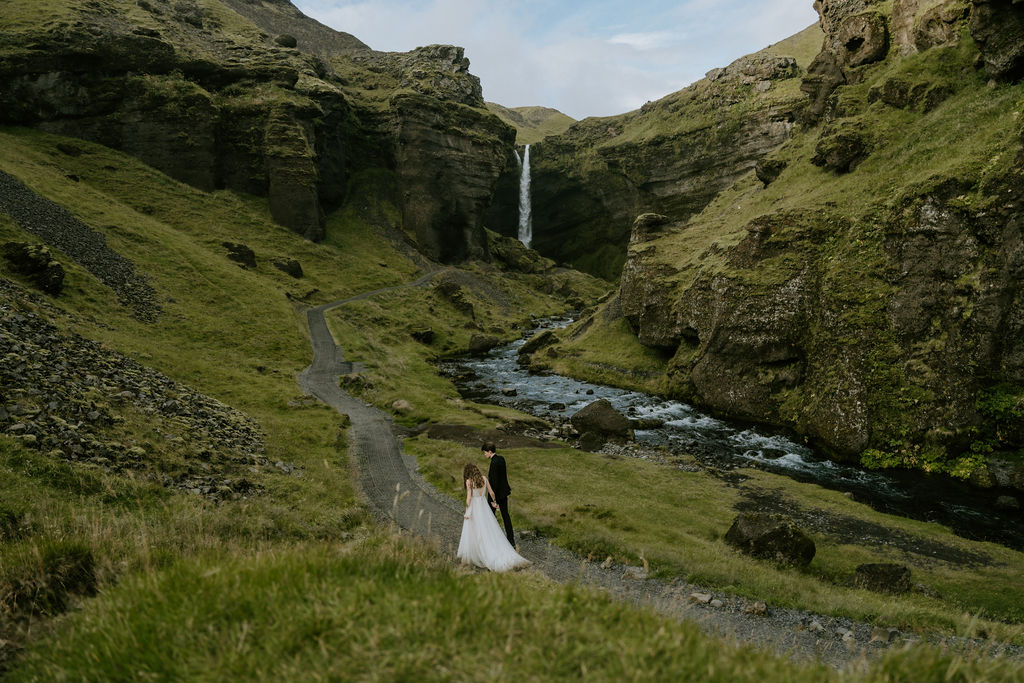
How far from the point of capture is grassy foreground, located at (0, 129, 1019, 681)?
3.91 meters

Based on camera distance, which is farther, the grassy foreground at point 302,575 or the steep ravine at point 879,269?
the steep ravine at point 879,269

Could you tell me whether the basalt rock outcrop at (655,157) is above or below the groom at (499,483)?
above

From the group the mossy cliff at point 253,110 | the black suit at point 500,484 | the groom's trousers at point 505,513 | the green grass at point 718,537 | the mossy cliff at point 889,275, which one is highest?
the mossy cliff at point 253,110

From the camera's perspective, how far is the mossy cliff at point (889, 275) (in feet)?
85.9

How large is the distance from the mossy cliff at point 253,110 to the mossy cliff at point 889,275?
253ft

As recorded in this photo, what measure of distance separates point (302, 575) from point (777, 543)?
53.9 ft

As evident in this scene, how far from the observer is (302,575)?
4895 millimetres

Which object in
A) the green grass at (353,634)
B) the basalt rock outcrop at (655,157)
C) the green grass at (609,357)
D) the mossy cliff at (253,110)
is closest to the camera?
the green grass at (353,634)

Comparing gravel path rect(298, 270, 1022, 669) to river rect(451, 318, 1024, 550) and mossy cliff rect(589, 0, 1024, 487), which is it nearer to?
river rect(451, 318, 1024, 550)

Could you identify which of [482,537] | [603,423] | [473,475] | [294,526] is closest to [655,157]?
[603,423]

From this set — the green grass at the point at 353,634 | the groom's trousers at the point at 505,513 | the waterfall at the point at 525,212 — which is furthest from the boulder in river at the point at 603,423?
the waterfall at the point at 525,212

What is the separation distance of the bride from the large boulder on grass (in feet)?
28.8

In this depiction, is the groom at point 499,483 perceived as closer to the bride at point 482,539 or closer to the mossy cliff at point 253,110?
the bride at point 482,539

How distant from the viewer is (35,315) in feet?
74.1
